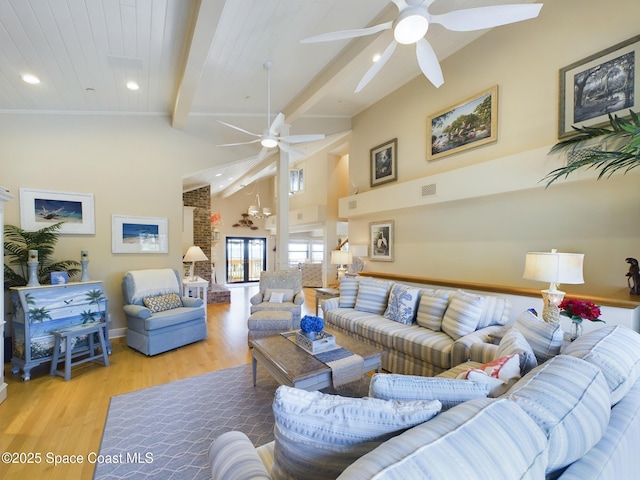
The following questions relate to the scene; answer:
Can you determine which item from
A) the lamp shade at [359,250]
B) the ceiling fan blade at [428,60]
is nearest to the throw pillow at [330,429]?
the ceiling fan blade at [428,60]

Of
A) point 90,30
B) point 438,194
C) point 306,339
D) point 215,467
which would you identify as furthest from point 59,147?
point 438,194

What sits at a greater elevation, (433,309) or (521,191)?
(521,191)

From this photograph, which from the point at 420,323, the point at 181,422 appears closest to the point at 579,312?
the point at 420,323

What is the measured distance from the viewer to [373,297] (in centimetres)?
359

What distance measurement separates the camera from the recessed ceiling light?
9.48 ft

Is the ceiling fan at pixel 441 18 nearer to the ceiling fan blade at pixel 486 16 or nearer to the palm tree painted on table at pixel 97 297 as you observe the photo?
the ceiling fan blade at pixel 486 16

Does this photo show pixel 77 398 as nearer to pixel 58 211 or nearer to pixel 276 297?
pixel 276 297

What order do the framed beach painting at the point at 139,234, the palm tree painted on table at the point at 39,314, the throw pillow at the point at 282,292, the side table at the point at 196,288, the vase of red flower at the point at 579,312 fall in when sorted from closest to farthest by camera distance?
→ the vase of red flower at the point at 579,312 → the palm tree painted on table at the point at 39,314 → the framed beach painting at the point at 139,234 → the throw pillow at the point at 282,292 → the side table at the point at 196,288

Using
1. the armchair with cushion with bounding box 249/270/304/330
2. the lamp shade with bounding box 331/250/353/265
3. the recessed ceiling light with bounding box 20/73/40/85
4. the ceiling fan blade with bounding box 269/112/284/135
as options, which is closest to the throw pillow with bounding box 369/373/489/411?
the armchair with cushion with bounding box 249/270/304/330

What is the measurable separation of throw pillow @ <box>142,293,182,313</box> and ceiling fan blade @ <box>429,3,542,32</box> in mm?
4180

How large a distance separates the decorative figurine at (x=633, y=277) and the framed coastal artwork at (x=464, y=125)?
194 cm

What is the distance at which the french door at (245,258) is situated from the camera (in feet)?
33.2

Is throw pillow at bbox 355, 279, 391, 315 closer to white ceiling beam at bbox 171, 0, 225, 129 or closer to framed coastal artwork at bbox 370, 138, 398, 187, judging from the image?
framed coastal artwork at bbox 370, 138, 398, 187

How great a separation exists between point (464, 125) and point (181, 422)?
4.74 meters
